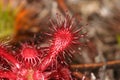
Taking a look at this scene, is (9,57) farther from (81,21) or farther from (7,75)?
(81,21)

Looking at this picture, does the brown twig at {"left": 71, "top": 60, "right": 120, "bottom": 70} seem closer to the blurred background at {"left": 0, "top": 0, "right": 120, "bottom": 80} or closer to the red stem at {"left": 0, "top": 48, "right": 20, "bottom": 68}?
the blurred background at {"left": 0, "top": 0, "right": 120, "bottom": 80}

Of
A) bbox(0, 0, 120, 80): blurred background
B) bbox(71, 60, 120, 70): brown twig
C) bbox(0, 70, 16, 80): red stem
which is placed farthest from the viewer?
bbox(0, 0, 120, 80): blurred background

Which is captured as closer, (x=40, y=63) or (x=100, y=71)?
(x=40, y=63)

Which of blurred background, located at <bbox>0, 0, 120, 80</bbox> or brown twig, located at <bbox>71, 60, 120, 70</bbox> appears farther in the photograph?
blurred background, located at <bbox>0, 0, 120, 80</bbox>

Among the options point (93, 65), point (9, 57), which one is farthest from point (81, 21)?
point (9, 57)

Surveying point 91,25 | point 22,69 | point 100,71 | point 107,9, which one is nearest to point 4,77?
point 22,69

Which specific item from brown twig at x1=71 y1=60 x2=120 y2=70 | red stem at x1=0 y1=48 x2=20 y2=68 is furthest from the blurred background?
red stem at x1=0 y1=48 x2=20 y2=68

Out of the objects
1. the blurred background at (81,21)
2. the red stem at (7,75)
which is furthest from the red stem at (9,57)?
the blurred background at (81,21)

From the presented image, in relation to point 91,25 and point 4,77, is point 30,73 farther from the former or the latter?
point 91,25
